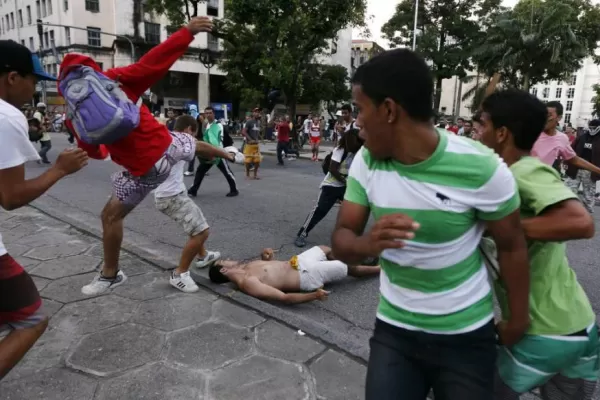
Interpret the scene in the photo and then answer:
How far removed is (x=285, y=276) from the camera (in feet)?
13.2

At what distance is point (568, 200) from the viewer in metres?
1.49

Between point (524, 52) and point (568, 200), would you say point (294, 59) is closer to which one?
point (524, 52)

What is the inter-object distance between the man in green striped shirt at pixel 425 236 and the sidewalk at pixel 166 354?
3.77 feet

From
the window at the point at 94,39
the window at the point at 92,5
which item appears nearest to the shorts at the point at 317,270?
the window at the point at 94,39

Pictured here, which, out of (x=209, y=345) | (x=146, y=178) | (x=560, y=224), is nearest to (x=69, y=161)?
(x=146, y=178)

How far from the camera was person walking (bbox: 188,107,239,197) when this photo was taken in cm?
892

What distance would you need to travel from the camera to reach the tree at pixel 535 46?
77.4 feet

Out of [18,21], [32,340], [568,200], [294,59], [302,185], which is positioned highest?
[18,21]

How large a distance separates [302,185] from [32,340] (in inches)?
337

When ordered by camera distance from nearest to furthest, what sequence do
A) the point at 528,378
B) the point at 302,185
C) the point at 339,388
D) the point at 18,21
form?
the point at 528,378 → the point at 339,388 → the point at 302,185 → the point at 18,21

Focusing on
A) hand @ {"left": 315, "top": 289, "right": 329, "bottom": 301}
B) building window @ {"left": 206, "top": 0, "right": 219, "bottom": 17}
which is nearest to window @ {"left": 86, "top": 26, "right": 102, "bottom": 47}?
building window @ {"left": 206, "top": 0, "right": 219, "bottom": 17}

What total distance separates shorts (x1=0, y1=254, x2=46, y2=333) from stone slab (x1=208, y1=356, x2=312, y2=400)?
1.01 meters

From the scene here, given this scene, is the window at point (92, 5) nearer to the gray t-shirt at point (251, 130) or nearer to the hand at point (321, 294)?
the gray t-shirt at point (251, 130)

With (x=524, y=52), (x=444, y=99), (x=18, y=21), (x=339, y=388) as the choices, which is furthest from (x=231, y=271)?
(x=444, y=99)
